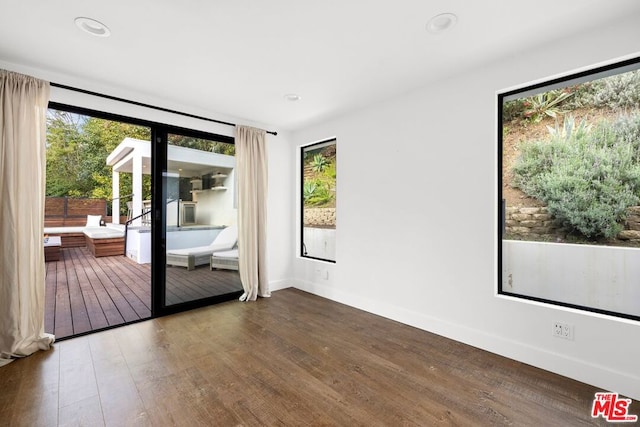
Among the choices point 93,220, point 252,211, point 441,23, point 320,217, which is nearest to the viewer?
point 441,23

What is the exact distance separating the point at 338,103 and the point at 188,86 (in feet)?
5.34

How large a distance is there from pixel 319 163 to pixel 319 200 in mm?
556

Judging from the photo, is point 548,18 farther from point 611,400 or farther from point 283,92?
point 611,400

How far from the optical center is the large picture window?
208 centimetres

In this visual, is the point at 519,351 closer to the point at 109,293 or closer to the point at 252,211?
the point at 252,211

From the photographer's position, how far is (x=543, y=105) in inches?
97.0

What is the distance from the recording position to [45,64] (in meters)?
2.48

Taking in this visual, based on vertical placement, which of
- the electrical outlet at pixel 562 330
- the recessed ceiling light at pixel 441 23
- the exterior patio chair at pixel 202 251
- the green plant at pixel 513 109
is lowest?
the electrical outlet at pixel 562 330

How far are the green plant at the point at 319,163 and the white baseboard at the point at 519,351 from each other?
1899 millimetres

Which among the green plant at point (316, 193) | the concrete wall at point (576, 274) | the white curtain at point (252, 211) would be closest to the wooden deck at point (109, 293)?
the white curtain at point (252, 211)

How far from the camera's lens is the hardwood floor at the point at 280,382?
1692 millimetres

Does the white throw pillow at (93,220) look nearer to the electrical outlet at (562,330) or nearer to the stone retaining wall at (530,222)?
the stone retaining wall at (530,222)

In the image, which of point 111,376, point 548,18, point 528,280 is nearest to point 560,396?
point 528,280

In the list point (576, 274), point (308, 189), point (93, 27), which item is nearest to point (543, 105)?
point (576, 274)
